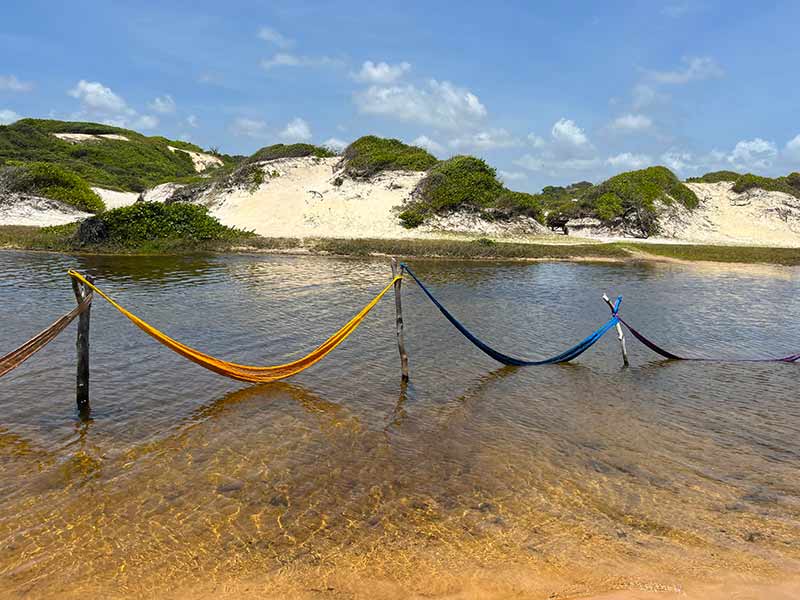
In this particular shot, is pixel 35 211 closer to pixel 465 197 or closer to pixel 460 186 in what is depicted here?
pixel 460 186

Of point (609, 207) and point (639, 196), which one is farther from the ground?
point (639, 196)

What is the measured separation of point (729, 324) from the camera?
16125mm

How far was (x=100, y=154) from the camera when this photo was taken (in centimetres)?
7044

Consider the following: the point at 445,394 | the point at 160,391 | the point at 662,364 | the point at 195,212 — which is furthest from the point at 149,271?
the point at 662,364

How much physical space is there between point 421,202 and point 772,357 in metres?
30.6

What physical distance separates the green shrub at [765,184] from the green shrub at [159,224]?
1759 inches

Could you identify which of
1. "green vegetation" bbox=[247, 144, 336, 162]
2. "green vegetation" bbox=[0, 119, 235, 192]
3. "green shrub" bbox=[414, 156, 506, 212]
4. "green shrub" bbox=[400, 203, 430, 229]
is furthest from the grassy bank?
"green vegetation" bbox=[0, 119, 235, 192]

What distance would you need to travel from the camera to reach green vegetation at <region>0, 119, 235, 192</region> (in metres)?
61.4

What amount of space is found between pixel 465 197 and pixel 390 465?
35.8 m

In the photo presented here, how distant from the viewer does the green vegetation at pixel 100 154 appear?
61375mm

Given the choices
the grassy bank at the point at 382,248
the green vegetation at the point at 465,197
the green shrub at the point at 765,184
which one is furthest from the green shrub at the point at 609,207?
the green shrub at the point at 765,184

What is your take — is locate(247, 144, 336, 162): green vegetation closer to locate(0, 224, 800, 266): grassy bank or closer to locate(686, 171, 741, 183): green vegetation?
locate(0, 224, 800, 266): grassy bank

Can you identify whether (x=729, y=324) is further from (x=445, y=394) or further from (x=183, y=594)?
(x=183, y=594)

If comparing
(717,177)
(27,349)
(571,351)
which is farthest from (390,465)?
(717,177)
